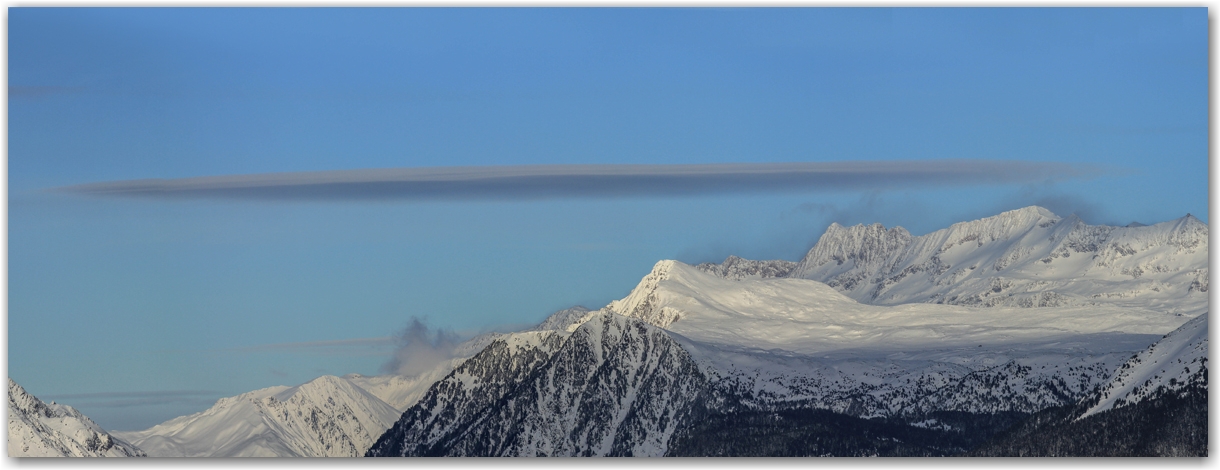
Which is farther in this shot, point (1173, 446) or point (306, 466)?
point (1173, 446)

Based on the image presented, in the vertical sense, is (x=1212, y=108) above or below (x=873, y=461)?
above

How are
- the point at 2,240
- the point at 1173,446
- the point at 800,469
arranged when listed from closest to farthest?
the point at 2,240
the point at 800,469
the point at 1173,446

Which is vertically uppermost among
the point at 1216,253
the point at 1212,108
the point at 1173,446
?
the point at 1212,108

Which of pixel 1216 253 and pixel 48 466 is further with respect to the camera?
pixel 48 466

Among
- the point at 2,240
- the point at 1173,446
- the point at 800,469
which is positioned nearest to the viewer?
the point at 2,240

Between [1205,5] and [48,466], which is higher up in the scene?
[1205,5]

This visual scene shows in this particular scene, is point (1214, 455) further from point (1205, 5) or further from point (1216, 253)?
point (1205, 5)

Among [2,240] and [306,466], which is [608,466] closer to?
[306,466]

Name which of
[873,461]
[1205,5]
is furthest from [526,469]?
[1205,5]

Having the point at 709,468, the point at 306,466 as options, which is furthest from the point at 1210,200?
the point at 306,466
